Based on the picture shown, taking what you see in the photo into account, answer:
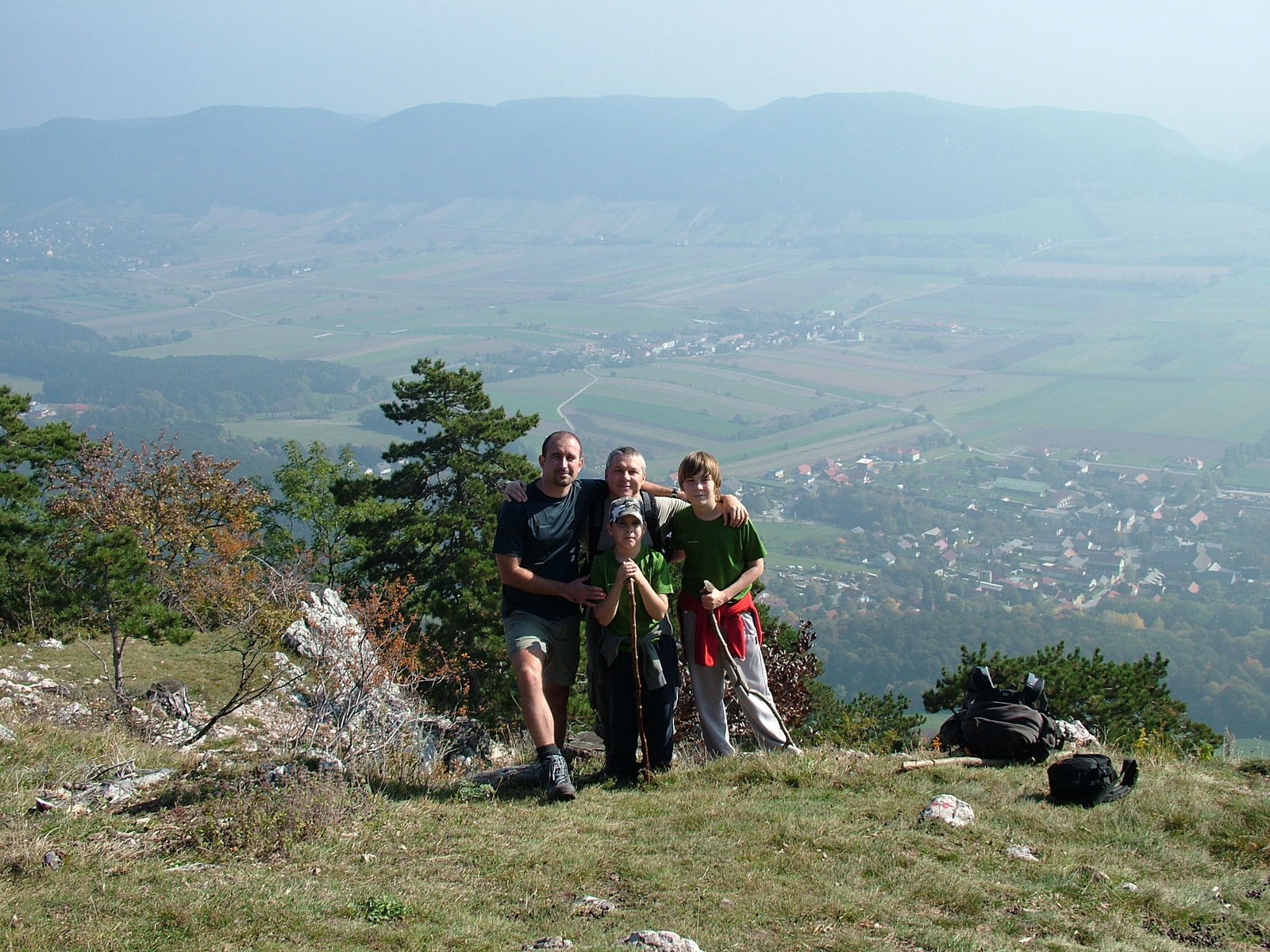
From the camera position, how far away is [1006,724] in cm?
555

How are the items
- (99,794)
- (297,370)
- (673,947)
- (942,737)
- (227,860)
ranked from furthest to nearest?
1. (297,370)
2. (942,737)
3. (99,794)
4. (227,860)
5. (673,947)

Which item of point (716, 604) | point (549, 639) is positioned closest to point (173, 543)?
point (549, 639)

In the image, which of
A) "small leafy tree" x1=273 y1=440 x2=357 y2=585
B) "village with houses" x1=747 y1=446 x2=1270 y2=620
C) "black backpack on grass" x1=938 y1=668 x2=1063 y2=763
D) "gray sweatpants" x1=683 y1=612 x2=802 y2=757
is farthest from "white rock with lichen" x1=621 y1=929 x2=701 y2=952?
"village with houses" x1=747 y1=446 x2=1270 y2=620

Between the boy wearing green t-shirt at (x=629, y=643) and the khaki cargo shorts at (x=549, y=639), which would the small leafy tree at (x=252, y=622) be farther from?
the boy wearing green t-shirt at (x=629, y=643)

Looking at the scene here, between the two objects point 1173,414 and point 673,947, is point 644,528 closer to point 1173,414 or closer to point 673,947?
point 673,947

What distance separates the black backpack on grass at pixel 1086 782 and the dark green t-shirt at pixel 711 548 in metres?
1.94

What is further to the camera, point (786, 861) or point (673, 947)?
point (786, 861)

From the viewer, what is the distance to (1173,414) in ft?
405

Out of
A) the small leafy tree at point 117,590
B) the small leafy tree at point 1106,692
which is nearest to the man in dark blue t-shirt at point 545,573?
the small leafy tree at point 117,590

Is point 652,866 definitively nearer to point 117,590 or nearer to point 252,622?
point 252,622

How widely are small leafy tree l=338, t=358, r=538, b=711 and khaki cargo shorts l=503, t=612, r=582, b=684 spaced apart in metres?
12.7

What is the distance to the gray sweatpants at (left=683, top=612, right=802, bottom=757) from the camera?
19.2ft

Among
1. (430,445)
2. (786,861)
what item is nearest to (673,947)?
(786,861)

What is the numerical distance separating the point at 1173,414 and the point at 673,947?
140 meters
